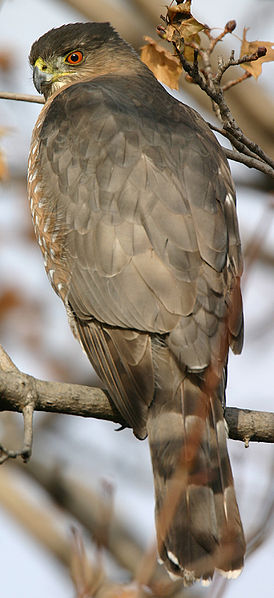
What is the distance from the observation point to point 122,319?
4.62 m

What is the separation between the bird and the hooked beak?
0.62 meters

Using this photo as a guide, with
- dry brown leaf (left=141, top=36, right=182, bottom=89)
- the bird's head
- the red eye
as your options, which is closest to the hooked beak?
the bird's head

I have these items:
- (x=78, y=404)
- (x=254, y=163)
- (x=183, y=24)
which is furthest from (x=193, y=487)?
(x=183, y=24)

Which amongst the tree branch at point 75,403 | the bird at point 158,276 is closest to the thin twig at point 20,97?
the bird at point 158,276

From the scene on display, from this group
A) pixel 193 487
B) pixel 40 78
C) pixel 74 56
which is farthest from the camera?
pixel 74 56

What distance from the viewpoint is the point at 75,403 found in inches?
180

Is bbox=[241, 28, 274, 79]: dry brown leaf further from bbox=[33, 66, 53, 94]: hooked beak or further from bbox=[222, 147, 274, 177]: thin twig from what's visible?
bbox=[33, 66, 53, 94]: hooked beak

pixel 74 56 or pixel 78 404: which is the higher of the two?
pixel 74 56

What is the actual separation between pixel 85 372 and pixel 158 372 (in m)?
4.74

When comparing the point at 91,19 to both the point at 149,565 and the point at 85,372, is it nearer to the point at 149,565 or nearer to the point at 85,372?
the point at 85,372

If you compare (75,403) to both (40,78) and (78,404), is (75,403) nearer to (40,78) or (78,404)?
(78,404)

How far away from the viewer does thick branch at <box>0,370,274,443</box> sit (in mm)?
4477

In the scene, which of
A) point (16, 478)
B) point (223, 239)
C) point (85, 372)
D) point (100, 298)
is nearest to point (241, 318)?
point (223, 239)

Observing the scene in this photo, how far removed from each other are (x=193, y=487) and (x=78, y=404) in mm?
701
